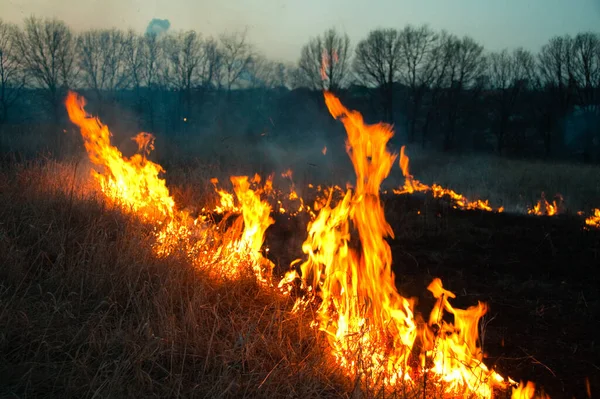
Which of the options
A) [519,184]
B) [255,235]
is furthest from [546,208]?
[255,235]

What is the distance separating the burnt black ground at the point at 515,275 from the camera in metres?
3.53

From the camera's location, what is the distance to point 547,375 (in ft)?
10.8

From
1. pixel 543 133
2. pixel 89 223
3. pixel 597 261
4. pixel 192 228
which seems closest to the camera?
pixel 89 223

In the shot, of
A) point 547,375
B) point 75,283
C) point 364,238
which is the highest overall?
point 364,238

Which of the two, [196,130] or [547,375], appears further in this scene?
[196,130]

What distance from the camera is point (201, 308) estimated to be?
12.0 ft

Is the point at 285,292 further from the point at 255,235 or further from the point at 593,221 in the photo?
the point at 593,221

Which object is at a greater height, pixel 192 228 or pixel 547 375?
pixel 192 228

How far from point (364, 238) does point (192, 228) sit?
7.99 feet

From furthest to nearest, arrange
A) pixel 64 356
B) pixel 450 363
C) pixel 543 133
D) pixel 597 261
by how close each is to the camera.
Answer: pixel 543 133
pixel 597 261
pixel 450 363
pixel 64 356

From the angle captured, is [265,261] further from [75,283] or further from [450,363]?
[450,363]

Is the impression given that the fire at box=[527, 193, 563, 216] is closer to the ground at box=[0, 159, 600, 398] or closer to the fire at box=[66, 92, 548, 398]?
the ground at box=[0, 159, 600, 398]

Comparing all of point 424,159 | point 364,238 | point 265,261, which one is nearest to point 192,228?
point 265,261

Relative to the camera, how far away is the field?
108 inches
